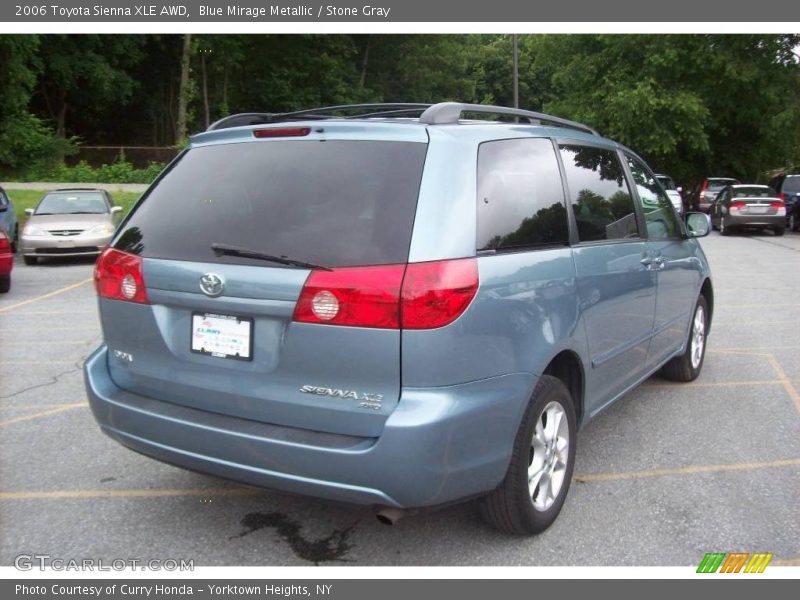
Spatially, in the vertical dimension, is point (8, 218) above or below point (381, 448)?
below

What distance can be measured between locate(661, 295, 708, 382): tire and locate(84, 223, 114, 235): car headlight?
1135cm

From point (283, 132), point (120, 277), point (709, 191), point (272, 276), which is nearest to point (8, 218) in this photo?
point (120, 277)

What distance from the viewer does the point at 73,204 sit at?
15281 mm

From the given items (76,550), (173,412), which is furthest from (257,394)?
(76,550)

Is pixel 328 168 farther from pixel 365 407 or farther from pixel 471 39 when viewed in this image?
pixel 471 39

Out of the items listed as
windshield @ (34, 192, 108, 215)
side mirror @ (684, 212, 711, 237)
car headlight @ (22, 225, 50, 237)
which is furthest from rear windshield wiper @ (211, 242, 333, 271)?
windshield @ (34, 192, 108, 215)

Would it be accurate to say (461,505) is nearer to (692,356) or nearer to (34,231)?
(692,356)

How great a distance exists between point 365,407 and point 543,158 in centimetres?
161

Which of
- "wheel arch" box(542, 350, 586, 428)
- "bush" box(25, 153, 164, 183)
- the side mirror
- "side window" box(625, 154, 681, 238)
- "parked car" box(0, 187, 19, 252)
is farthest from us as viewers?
"bush" box(25, 153, 164, 183)

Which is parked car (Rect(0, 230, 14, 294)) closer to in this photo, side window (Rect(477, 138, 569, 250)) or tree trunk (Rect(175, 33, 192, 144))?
side window (Rect(477, 138, 569, 250))

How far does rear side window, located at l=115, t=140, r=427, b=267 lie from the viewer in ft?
9.25

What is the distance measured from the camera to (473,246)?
9.51 feet

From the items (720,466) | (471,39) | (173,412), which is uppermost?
(471,39)

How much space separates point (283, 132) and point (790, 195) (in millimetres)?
23475
